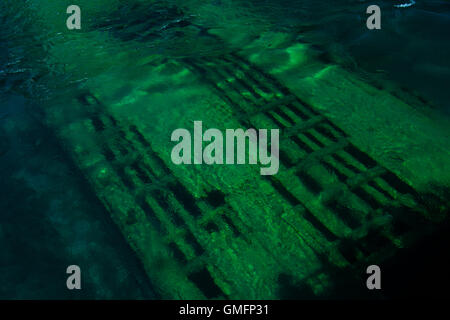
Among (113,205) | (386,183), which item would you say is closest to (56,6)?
(113,205)

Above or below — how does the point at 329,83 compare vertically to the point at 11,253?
above

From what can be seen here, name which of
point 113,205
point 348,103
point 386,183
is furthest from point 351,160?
point 113,205
